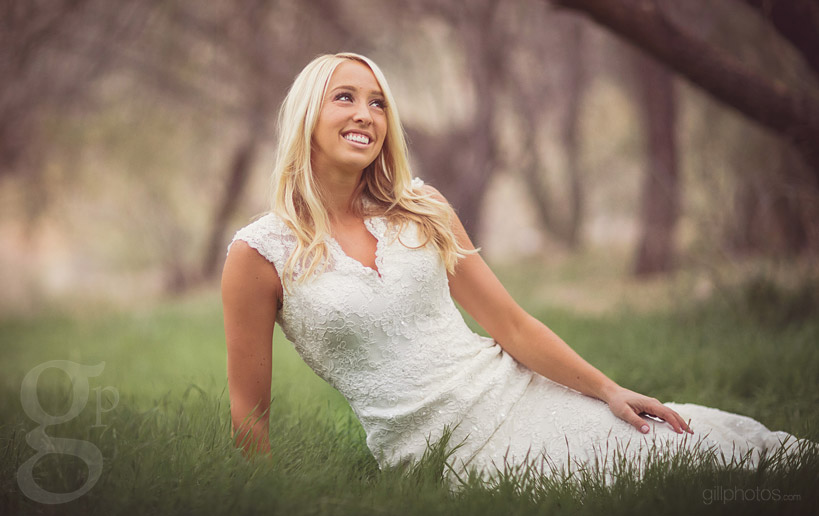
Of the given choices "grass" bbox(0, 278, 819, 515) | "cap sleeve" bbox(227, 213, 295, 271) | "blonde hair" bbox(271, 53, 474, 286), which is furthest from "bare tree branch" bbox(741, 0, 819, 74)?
"cap sleeve" bbox(227, 213, 295, 271)

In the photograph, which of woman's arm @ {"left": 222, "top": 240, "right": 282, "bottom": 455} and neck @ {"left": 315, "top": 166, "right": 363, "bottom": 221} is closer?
woman's arm @ {"left": 222, "top": 240, "right": 282, "bottom": 455}

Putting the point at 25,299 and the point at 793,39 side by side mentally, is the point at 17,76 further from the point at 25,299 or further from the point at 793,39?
the point at 793,39

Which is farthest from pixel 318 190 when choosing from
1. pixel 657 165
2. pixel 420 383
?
pixel 657 165

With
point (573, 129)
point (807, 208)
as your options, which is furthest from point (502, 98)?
point (807, 208)

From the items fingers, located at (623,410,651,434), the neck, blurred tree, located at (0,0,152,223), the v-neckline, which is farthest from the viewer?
blurred tree, located at (0,0,152,223)

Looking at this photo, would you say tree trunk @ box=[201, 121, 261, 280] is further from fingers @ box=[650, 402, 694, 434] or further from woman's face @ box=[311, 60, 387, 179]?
fingers @ box=[650, 402, 694, 434]

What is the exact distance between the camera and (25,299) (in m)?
12.0

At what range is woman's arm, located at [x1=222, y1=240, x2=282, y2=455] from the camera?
8.48ft

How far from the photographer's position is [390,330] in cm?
266

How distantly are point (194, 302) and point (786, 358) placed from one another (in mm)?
8279

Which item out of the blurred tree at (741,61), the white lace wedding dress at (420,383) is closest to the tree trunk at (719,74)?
the blurred tree at (741,61)

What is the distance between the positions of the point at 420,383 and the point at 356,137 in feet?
3.26

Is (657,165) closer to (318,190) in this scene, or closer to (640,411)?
(640,411)

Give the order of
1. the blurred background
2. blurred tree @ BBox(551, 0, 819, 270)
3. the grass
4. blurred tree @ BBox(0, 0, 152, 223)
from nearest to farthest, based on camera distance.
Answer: the grass → blurred tree @ BBox(551, 0, 819, 270) → the blurred background → blurred tree @ BBox(0, 0, 152, 223)
